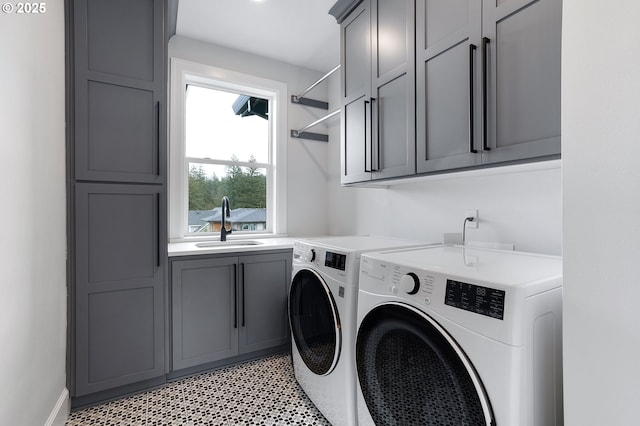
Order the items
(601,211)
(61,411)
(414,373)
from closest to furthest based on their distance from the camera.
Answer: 1. (601,211)
2. (414,373)
3. (61,411)

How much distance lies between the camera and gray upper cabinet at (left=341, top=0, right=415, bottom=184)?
→ 1.70 metres

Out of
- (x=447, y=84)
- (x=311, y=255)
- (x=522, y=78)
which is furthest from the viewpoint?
(x=311, y=255)

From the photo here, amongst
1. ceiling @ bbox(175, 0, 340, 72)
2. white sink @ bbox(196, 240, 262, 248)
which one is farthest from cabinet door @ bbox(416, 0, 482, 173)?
white sink @ bbox(196, 240, 262, 248)

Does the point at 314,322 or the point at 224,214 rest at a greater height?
the point at 224,214

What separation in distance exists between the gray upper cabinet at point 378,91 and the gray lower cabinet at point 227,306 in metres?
0.97

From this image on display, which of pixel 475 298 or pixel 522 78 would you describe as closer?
pixel 475 298

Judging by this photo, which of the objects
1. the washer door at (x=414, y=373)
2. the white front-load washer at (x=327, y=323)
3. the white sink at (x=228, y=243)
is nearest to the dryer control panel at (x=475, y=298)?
the washer door at (x=414, y=373)

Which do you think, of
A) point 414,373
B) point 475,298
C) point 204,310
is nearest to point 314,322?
point 414,373

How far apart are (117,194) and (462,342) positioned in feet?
6.48

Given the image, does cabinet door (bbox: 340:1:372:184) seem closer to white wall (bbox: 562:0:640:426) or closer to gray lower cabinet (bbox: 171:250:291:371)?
gray lower cabinet (bbox: 171:250:291:371)

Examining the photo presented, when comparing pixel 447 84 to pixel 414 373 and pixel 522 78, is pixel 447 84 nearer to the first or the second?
pixel 522 78

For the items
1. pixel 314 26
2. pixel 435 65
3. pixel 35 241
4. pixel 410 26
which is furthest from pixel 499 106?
pixel 35 241

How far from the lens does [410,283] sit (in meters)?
1.05

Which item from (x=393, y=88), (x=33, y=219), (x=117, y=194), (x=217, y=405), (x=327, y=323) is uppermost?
(x=393, y=88)
